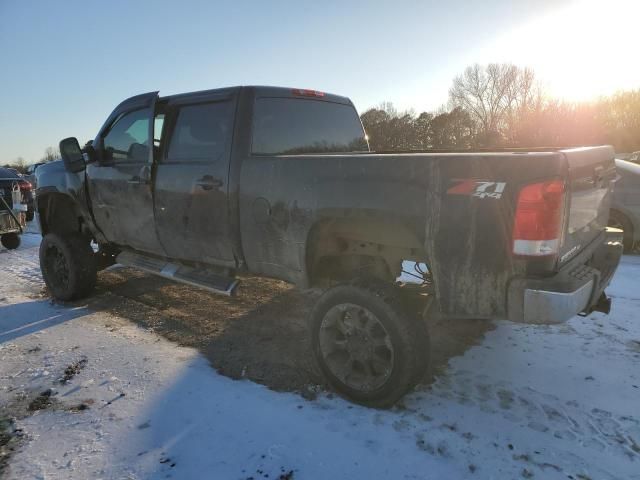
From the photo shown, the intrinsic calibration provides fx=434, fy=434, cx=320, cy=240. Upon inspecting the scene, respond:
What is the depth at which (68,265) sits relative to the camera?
16.2 ft

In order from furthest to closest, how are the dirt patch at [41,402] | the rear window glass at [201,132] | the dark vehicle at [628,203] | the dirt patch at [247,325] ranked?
the dark vehicle at [628,203] < the rear window glass at [201,132] < the dirt patch at [247,325] < the dirt patch at [41,402]

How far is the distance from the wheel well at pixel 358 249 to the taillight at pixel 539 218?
1.95 ft

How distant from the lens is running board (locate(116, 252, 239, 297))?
12.0 feet

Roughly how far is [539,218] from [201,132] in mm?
2792

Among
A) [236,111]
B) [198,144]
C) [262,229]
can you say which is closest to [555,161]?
[262,229]

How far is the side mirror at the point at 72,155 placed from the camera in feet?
15.0

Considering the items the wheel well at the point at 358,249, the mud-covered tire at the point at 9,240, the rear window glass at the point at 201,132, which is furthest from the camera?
the mud-covered tire at the point at 9,240

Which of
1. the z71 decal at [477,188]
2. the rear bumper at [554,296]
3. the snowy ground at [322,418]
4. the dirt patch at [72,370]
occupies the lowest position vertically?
the snowy ground at [322,418]

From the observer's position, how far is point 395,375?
8.87 ft

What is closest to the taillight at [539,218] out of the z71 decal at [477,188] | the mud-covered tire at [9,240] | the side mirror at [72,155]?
the z71 decal at [477,188]

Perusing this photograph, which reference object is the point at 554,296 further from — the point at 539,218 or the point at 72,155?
the point at 72,155

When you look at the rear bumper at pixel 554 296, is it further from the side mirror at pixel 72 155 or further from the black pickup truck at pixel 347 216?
the side mirror at pixel 72 155

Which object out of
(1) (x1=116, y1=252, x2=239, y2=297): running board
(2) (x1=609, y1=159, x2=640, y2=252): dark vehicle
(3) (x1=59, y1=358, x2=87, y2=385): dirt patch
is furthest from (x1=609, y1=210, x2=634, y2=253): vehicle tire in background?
(3) (x1=59, y1=358, x2=87, y2=385): dirt patch

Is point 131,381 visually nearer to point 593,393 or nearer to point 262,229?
point 262,229
